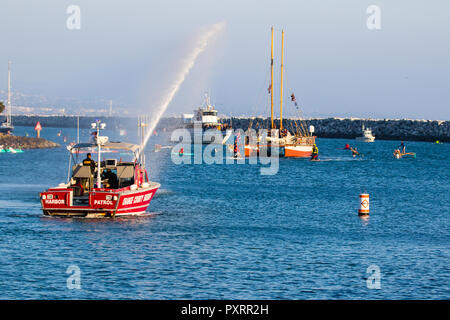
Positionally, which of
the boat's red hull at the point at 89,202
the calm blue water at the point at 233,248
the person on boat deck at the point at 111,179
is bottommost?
Answer: the calm blue water at the point at 233,248

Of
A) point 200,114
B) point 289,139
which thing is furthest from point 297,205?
point 200,114

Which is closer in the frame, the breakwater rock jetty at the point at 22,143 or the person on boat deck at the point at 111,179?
the person on boat deck at the point at 111,179

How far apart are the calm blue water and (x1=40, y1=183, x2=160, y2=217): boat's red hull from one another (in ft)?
2.15

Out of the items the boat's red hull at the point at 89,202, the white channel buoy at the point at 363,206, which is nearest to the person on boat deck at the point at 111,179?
the boat's red hull at the point at 89,202

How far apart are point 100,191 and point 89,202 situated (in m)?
0.85

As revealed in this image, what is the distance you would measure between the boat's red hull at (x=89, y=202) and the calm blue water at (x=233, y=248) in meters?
0.66

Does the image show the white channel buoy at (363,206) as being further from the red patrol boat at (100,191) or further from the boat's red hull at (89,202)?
the boat's red hull at (89,202)

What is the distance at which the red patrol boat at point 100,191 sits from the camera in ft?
136

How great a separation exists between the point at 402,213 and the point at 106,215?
2107cm

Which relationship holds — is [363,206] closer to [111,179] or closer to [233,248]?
[111,179]

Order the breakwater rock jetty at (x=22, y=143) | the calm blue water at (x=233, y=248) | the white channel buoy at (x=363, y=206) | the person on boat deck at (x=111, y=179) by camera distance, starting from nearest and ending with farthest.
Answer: the calm blue water at (x=233, y=248) → the person on boat deck at (x=111, y=179) → the white channel buoy at (x=363, y=206) → the breakwater rock jetty at (x=22, y=143)

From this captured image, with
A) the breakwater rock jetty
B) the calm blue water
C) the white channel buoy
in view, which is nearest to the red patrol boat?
the calm blue water

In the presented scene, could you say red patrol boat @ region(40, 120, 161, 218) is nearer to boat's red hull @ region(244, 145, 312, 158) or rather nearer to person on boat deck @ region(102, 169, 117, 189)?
person on boat deck @ region(102, 169, 117, 189)
